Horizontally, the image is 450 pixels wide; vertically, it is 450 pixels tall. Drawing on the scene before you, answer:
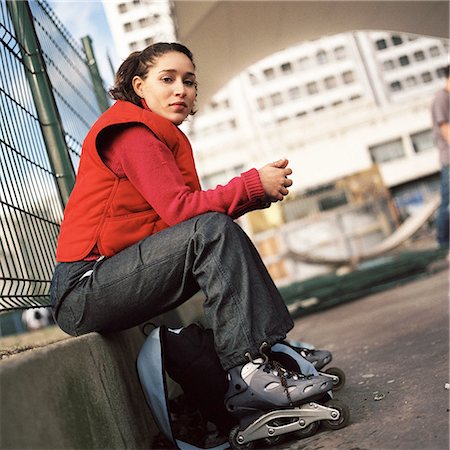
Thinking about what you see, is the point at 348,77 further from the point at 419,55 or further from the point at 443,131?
the point at 443,131

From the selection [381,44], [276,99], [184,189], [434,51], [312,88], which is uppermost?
[381,44]

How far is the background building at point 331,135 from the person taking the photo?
22.4m

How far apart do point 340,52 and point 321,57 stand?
69.7 inches

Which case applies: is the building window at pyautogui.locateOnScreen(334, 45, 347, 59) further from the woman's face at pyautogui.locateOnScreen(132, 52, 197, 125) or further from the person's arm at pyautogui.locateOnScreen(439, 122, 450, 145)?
the woman's face at pyautogui.locateOnScreen(132, 52, 197, 125)

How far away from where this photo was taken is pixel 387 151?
47750 millimetres

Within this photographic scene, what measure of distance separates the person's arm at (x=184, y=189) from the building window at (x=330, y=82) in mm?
60368

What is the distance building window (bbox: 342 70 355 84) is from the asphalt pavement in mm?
57624

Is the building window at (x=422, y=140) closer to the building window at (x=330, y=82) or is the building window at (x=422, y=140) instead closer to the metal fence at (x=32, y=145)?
the building window at (x=330, y=82)

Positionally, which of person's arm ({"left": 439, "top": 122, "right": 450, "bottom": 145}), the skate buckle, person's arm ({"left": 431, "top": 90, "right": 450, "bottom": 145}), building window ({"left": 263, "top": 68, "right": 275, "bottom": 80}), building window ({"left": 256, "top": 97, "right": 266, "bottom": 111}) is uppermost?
building window ({"left": 263, "top": 68, "right": 275, "bottom": 80})

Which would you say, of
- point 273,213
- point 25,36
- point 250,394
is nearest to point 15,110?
point 25,36

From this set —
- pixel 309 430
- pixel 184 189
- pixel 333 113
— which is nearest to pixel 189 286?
pixel 184 189

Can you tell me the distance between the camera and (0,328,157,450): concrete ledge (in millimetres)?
1261

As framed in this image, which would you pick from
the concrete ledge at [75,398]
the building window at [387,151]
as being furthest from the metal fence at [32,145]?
the building window at [387,151]

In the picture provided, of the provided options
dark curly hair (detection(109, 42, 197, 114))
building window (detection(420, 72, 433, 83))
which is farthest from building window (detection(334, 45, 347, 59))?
dark curly hair (detection(109, 42, 197, 114))
